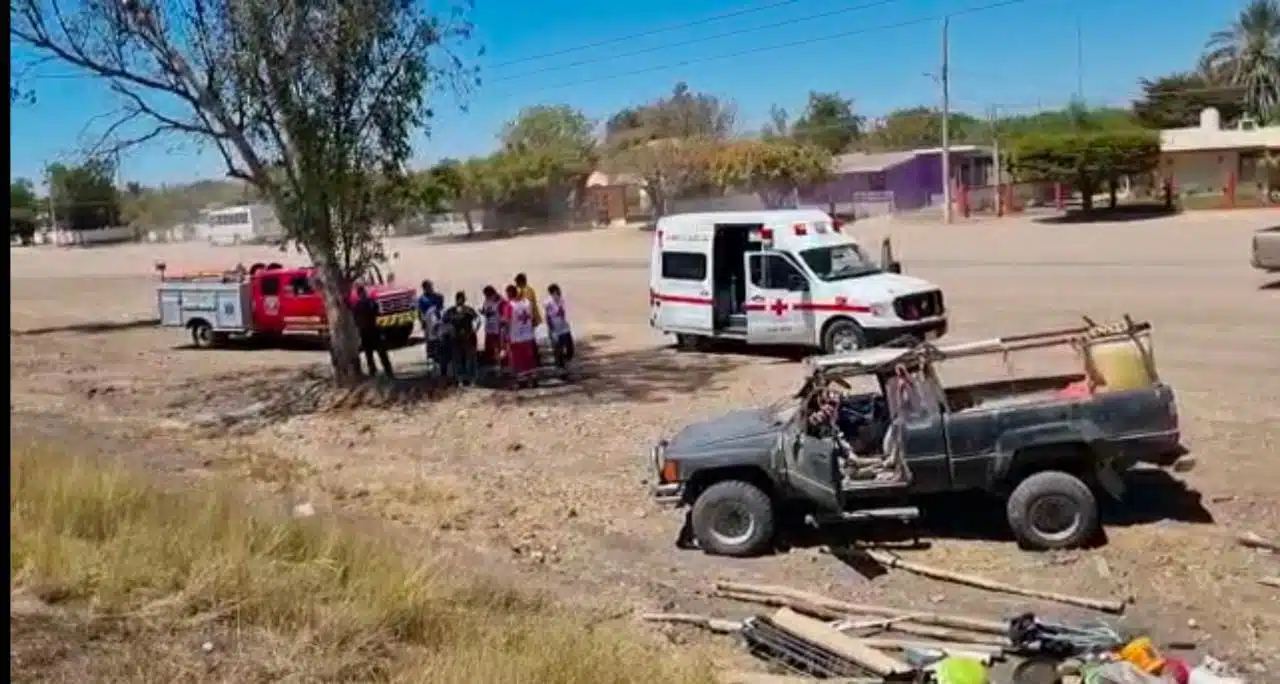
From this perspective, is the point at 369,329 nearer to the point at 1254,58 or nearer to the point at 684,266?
the point at 684,266

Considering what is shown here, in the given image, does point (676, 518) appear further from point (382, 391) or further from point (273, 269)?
point (273, 269)

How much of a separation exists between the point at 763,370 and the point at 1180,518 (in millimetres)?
9822

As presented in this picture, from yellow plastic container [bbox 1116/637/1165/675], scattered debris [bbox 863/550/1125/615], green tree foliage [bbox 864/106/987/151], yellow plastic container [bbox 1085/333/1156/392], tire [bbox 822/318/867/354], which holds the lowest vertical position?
scattered debris [bbox 863/550/1125/615]

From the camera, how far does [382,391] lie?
2067 centimetres

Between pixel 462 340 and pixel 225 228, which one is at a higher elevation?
pixel 225 228

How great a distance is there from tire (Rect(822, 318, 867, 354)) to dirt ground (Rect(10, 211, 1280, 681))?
731 mm

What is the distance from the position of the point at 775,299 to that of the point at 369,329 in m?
6.87

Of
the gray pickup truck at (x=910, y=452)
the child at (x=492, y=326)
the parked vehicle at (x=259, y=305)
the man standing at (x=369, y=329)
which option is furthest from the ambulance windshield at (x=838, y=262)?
the gray pickup truck at (x=910, y=452)

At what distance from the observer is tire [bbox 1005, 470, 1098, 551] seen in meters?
10.8

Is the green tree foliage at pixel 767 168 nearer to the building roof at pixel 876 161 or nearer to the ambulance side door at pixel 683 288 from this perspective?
the building roof at pixel 876 161

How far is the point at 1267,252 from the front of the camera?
27438 mm

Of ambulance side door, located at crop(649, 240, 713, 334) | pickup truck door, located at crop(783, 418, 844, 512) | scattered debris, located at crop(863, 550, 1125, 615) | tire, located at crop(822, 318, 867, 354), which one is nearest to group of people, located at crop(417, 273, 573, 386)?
ambulance side door, located at crop(649, 240, 713, 334)

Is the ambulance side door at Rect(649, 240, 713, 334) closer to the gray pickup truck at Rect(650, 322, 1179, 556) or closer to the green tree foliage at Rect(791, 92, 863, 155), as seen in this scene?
the gray pickup truck at Rect(650, 322, 1179, 556)

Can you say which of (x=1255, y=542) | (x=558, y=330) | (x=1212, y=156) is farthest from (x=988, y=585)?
(x=1212, y=156)
